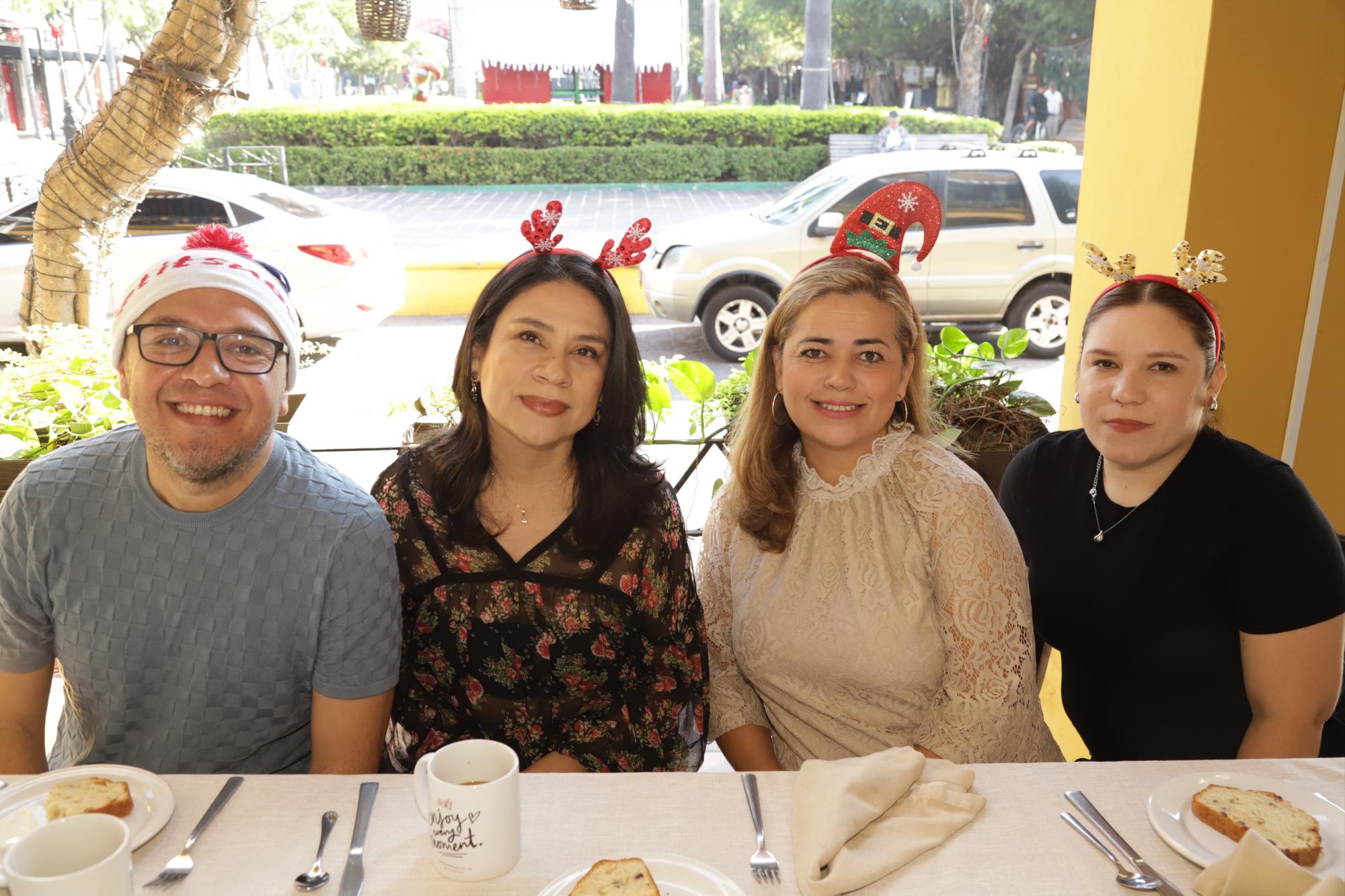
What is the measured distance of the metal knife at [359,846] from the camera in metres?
1.04

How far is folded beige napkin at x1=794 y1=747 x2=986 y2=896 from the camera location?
3.49ft

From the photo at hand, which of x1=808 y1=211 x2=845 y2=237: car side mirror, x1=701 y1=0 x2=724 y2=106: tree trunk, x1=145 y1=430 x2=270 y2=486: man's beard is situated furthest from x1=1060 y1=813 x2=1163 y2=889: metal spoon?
x1=701 y1=0 x2=724 y2=106: tree trunk

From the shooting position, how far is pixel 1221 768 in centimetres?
128

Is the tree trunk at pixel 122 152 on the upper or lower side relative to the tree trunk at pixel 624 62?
lower

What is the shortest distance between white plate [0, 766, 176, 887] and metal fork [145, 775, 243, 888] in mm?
39

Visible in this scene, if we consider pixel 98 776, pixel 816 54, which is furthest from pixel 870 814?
pixel 816 54

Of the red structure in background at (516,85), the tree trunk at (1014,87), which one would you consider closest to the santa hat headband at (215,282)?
the tree trunk at (1014,87)

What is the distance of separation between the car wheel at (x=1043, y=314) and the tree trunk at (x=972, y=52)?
14.8 metres

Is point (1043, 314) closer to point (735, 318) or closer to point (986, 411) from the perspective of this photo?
point (735, 318)

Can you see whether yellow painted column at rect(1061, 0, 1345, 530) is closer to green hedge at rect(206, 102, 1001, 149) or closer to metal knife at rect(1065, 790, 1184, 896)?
metal knife at rect(1065, 790, 1184, 896)

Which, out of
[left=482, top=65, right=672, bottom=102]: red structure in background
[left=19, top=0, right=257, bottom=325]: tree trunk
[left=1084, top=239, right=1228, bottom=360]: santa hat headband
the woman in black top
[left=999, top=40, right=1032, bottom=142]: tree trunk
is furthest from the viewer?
[left=482, top=65, right=672, bottom=102]: red structure in background

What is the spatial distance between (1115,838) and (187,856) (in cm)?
103

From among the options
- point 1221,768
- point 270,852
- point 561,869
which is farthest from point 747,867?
point 1221,768

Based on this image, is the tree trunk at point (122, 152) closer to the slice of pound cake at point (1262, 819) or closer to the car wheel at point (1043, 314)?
the slice of pound cake at point (1262, 819)
